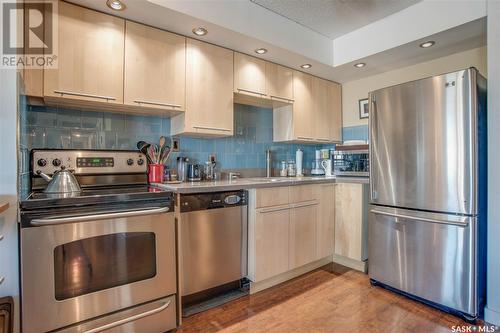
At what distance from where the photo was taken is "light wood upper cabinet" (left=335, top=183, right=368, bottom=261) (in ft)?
8.49

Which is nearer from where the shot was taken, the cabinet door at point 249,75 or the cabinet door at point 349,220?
the cabinet door at point 249,75

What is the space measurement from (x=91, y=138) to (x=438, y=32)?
9.52 ft

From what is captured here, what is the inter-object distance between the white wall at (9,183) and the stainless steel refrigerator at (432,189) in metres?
2.46

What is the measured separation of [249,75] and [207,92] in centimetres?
52

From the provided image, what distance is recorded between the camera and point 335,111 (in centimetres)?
339

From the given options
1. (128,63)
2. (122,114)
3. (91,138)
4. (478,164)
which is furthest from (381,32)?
(91,138)

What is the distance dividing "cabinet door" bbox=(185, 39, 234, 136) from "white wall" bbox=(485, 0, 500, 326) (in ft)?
6.37

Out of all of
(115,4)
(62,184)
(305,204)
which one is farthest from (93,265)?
(305,204)

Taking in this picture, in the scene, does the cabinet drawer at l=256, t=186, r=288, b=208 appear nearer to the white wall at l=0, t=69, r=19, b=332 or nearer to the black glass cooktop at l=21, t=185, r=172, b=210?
the black glass cooktop at l=21, t=185, r=172, b=210

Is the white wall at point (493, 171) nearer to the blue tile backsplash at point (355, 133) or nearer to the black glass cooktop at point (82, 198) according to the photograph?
the blue tile backsplash at point (355, 133)

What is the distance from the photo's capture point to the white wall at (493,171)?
1767mm

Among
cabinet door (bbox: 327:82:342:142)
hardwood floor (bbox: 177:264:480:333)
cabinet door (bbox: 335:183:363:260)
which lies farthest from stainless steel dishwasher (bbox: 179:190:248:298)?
cabinet door (bbox: 327:82:342:142)

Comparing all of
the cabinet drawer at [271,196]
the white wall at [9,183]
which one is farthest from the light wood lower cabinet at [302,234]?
the white wall at [9,183]

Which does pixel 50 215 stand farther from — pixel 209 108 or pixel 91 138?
pixel 209 108
